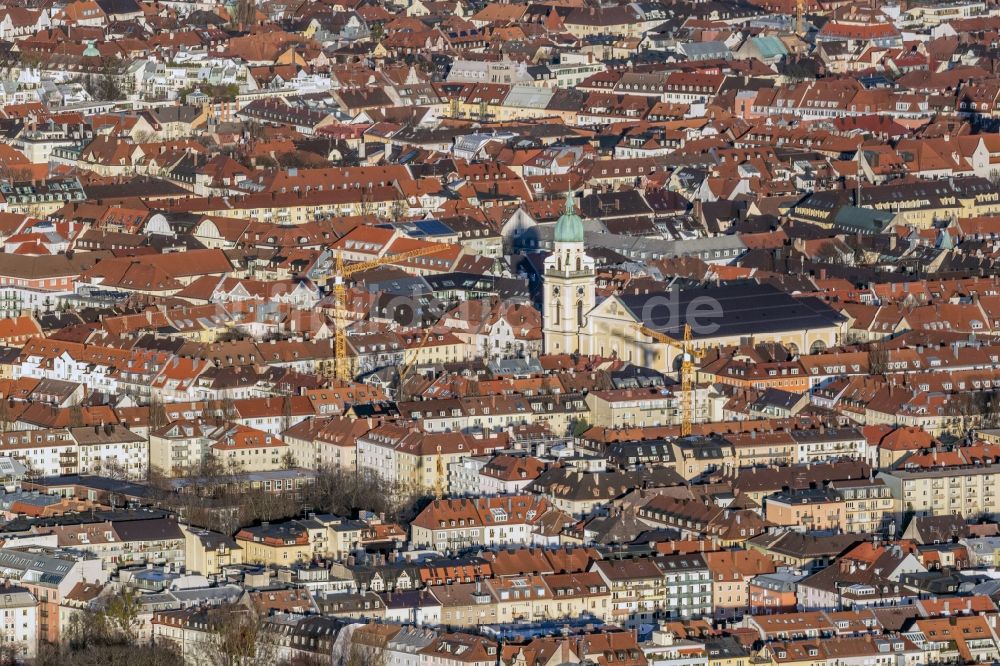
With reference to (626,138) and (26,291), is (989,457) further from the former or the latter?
(626,138)

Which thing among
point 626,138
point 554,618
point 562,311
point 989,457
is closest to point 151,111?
point 626,138

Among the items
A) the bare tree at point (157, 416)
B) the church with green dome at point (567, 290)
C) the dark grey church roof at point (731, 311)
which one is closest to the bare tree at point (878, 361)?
the dark grey church roof at point (731, 311)

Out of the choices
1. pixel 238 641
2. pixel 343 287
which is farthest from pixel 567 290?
pixel 238 641

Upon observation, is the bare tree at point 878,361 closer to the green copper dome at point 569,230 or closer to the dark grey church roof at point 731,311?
the dark grey church roof at point 731,311

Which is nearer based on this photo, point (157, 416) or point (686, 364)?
point (157, 416)

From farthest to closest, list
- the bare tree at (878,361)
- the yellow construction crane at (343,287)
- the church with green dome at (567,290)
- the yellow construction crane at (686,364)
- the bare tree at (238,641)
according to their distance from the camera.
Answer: the church with green dome at (567,290)
the yellow construction crane at (343,287)
the bare tree at (878,361)
the yellow construction crane at (686,364)
the bare tree at (238,641)

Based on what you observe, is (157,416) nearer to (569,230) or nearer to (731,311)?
(569,230)

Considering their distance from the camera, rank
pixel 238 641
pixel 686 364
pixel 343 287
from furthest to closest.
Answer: pixel 343 287, pixel 686 364, pixel 238 641
